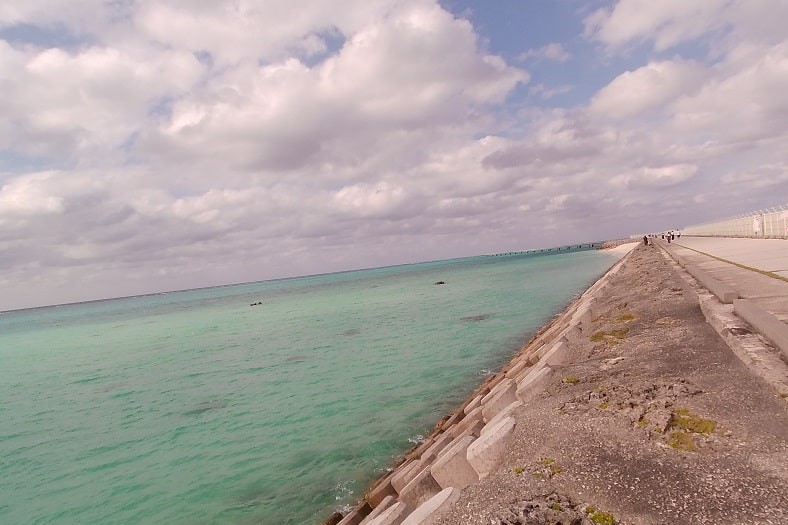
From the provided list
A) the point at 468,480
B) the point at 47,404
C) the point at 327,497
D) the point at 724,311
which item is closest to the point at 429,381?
the point at 327,497

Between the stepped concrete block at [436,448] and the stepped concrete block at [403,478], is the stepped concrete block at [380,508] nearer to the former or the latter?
the stepped concrete block at [403,478]

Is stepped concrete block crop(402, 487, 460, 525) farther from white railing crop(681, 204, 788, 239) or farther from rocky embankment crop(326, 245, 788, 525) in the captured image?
white railing crop(681, 204, 788, 239)

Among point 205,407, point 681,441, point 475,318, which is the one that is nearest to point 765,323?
point 681,441

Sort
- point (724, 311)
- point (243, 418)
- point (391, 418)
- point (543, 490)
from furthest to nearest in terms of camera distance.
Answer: point (243, 418), point (391, 418), point (724, 311), point (543, 490)

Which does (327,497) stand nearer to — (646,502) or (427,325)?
(646,502)

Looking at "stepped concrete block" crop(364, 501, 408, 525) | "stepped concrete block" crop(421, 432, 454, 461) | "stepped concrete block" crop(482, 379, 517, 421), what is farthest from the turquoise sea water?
"stepped concrete block" crop(364, 501, 408, 525)

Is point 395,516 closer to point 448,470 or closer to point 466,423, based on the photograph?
point 448,470
